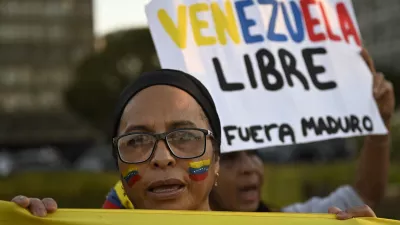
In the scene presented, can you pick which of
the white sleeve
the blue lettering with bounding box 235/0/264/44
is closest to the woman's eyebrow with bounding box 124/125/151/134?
the white sleeve

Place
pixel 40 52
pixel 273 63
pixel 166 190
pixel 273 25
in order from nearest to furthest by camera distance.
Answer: pixel 166 190 → pixel 273 63 → pixel 273 25 → pixel 40 52

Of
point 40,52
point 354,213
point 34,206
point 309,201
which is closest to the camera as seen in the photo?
point 34,206

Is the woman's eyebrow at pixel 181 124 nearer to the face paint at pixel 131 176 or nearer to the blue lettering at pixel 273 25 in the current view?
the face paint at pixel 131 176

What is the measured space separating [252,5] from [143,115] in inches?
66.3

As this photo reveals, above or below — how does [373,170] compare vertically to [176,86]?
below

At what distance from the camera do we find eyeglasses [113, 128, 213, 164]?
2365 millimetres

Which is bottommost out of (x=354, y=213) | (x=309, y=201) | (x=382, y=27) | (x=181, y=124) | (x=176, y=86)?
(x=382, y=27)

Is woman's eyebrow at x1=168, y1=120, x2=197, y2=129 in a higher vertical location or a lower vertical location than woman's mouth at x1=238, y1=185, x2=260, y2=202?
higher

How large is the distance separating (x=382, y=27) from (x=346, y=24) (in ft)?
184

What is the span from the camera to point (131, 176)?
2391mm

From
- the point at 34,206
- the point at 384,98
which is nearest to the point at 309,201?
the point at 384,98

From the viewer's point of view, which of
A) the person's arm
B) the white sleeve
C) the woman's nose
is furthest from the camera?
the person's arm

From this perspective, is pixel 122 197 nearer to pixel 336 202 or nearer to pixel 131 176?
pixel 131 176

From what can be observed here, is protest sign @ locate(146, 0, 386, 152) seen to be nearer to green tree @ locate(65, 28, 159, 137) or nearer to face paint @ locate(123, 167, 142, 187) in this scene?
face paint @ locate(123, 167, 142, 187)
